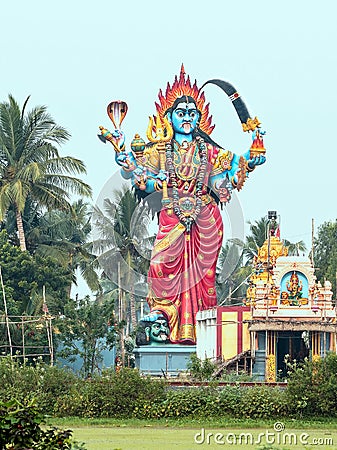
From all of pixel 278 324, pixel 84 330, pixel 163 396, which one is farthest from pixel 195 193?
pixel 163 396

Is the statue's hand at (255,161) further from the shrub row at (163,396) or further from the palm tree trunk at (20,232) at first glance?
the shrub row at (163,396)

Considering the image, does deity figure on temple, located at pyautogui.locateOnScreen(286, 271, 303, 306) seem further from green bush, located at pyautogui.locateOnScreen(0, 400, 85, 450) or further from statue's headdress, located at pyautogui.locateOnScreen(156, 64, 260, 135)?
green bush, located at pyautogui.locateOnScreen(0, 400, 85, 450)

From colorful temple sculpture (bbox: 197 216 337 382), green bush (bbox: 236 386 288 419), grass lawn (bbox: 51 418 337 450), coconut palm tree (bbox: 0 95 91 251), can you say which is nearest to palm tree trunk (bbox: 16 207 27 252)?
coconut palm tree (bbox: 0 95 91 251)

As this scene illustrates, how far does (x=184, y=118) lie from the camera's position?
39531 millimetres

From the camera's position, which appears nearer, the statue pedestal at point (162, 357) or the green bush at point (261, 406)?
the green bush at point (261, 406)

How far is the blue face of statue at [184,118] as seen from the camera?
39.5m

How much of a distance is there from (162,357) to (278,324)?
7.26m

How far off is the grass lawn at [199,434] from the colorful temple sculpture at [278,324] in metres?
8.97

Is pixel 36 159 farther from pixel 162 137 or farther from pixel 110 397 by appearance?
pixel 110 397

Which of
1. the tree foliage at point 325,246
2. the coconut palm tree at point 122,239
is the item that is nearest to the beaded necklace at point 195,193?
the coconut palm tree at point 122,239

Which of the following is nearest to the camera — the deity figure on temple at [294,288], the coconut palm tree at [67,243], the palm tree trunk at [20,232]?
the deity figure on temple at [294,288]

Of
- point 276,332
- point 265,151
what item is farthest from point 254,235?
point 276,332

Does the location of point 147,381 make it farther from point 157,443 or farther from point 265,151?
point 265,151

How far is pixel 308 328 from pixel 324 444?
14.2 m
